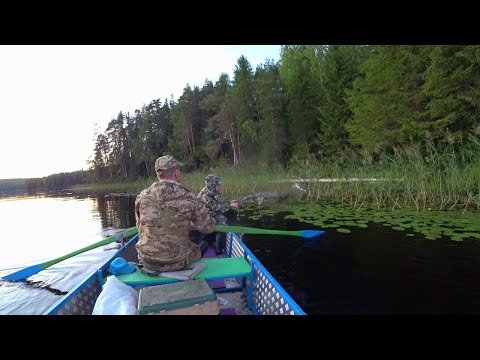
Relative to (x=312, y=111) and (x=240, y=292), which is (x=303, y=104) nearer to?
(x=312, y=111)

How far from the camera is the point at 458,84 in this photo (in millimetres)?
15352

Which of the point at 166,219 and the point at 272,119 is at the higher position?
the point at 272,119

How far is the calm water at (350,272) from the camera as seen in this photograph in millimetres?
4432

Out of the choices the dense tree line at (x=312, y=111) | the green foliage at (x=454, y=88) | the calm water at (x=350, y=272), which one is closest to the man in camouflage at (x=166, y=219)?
the calm water at (x=350, y=272)

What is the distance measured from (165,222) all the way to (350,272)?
383 centimetres

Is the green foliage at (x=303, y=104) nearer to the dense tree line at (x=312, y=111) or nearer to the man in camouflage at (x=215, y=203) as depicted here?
the dense tree line at (x=312, y=111)

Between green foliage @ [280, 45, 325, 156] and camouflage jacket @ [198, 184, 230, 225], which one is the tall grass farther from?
green foliage @ [280, 45, 325, 156]

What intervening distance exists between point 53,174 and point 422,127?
68.2 meters

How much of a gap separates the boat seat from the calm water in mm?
1286

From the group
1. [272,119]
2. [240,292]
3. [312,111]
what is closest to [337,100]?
[312,111]

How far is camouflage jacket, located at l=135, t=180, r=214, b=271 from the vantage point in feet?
11.1

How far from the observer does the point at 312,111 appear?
31906 mm

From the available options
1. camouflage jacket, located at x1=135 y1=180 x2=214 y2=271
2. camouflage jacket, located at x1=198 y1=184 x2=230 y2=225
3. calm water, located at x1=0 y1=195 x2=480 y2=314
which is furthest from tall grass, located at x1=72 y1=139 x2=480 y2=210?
camouflage jacket, located at x1=135 y1=180 x2=214 y2=271

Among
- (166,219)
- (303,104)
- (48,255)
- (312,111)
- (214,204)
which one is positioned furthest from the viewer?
(303,104)
